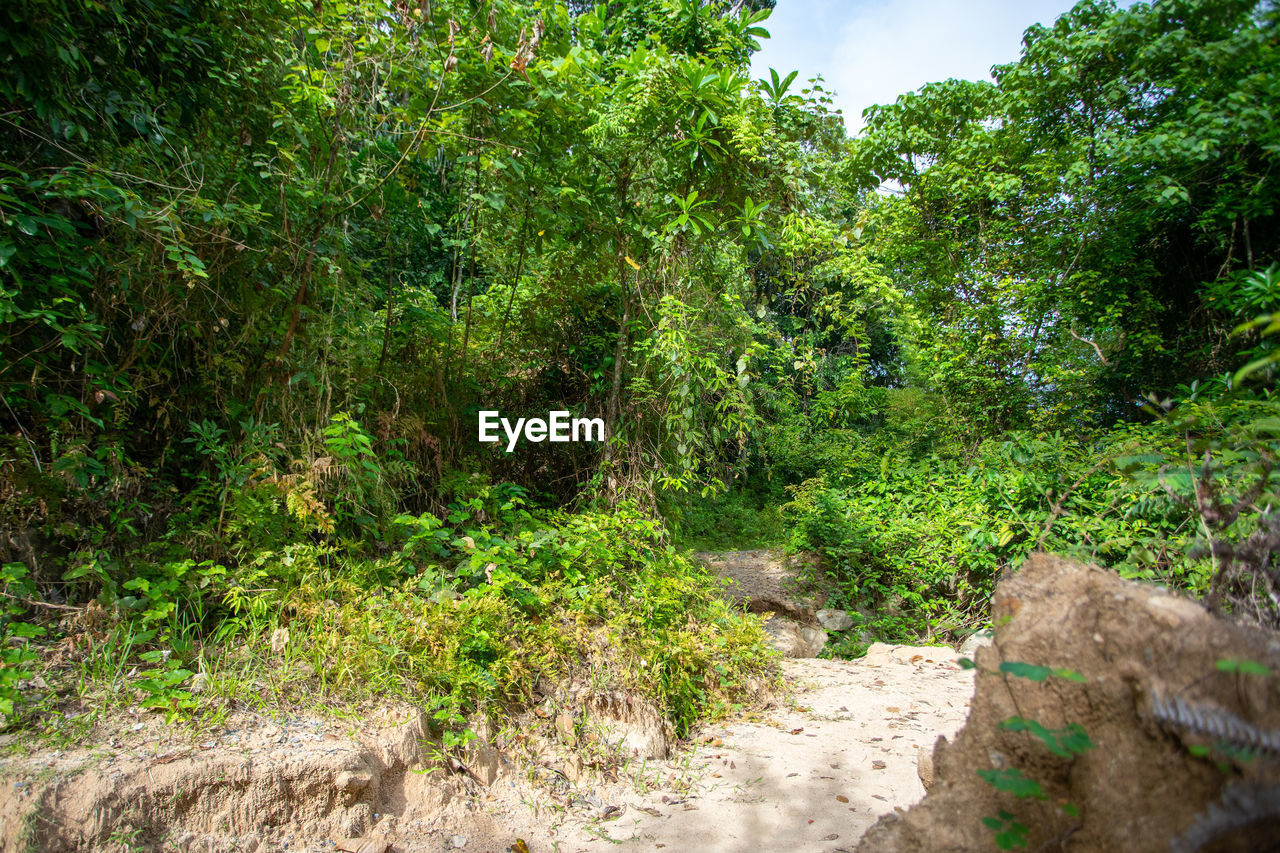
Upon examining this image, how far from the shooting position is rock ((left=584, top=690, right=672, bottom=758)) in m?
3.28

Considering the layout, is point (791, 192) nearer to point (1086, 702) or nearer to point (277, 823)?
point (1086, 702)

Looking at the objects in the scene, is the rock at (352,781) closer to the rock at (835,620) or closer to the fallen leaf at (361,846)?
the fallen leaf at (361,846)

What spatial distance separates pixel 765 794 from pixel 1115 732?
2.08 m

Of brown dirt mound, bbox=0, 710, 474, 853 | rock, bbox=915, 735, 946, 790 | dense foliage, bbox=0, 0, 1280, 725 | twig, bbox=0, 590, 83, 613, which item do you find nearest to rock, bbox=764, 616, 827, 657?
dense foliage, bbox=0, 0, 1280, 725

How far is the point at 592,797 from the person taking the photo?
9.67 feet

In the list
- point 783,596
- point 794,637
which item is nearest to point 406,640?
point 794,637

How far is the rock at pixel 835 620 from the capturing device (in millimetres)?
6504

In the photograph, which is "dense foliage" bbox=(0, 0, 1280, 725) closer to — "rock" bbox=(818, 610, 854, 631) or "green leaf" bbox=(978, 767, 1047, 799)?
"rock" bbox=(818, 610, 854, 631)

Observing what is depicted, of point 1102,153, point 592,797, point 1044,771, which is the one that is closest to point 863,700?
point 592,797

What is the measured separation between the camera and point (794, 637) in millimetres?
5664

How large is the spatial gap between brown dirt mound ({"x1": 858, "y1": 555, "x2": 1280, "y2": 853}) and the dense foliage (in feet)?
1.84

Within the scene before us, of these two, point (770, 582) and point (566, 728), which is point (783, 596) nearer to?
point (770, 582)

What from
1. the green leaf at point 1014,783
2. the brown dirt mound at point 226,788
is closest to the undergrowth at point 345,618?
the brown dirt mound at point 226,788

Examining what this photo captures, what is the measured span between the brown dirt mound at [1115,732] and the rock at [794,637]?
3714 millimetres
